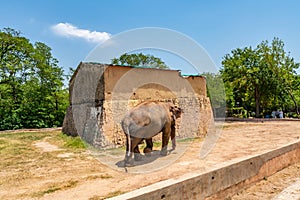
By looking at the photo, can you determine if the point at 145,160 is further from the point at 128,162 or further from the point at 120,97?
the point at 120,97

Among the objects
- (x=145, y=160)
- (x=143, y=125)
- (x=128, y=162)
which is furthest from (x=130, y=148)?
(x=145, y=160)

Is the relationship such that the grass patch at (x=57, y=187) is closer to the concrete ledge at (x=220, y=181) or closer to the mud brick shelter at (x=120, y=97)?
the concrete ledge at (x=220, y=181)

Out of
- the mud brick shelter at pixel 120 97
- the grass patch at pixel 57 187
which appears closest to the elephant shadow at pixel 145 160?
the grass patch at pixel 57 187

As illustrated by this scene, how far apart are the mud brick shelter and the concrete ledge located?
195 inches

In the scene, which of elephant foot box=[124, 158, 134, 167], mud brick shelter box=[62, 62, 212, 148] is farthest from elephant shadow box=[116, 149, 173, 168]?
mud brick shelter box=[62, 62, 212, 148]

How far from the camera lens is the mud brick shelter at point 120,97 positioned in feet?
32.6

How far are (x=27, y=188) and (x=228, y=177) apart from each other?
4.33 m

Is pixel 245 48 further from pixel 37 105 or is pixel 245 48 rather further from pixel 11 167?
pixel 11 167

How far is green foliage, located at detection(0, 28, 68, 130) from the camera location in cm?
2095

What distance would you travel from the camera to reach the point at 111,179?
524cm

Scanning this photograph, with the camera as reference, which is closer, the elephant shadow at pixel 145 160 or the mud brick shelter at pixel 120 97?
the elephant shadow at pixel 145 160

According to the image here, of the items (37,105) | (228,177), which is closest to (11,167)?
(228,177)

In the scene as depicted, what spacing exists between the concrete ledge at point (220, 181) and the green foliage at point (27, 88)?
1974 cm

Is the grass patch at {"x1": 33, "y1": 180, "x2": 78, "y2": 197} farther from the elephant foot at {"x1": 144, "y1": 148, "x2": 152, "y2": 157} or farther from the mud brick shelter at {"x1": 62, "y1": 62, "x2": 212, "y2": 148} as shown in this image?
the mud brick shelter at {"x1": 62, "y1": 62, "x2": 212, "y2": 148}
